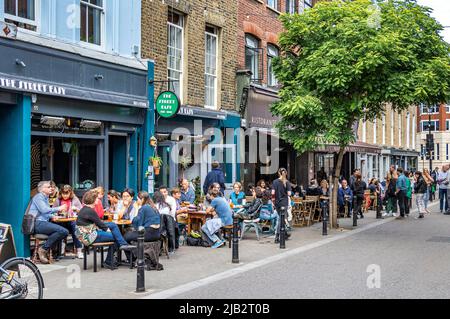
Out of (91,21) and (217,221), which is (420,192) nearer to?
(217,221)

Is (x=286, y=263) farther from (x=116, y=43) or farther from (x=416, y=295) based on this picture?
(x=116, y=43)

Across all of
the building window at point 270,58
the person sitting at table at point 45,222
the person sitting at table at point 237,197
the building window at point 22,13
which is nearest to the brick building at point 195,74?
the person sitting at table at point 237,197

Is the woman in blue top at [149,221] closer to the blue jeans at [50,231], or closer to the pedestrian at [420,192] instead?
the blue jeans at [50,231]

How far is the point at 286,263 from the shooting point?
11281 mm

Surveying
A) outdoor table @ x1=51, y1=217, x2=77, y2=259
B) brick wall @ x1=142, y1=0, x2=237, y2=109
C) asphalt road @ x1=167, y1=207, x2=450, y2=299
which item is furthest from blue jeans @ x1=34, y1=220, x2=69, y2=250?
brick wall @ x1=142, y1=0, x2=237, y2=109

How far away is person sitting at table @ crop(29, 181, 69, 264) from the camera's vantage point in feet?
35.8

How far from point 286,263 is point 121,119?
5755mm

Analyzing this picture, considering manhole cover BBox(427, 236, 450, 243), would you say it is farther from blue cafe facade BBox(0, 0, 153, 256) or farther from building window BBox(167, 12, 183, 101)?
building window BBox(167, 12, 183, 101)

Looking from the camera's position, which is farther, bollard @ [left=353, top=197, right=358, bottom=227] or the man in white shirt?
bollard @ [left=353, top=197, right=358, bottom=227]

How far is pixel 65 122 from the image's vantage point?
1281cm

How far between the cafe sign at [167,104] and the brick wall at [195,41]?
0.68 m

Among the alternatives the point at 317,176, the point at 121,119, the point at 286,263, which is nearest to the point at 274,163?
the point at 317,176

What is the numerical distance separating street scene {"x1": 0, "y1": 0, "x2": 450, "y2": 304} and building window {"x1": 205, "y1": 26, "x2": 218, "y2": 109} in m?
0.06

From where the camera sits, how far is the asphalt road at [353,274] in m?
8.38
